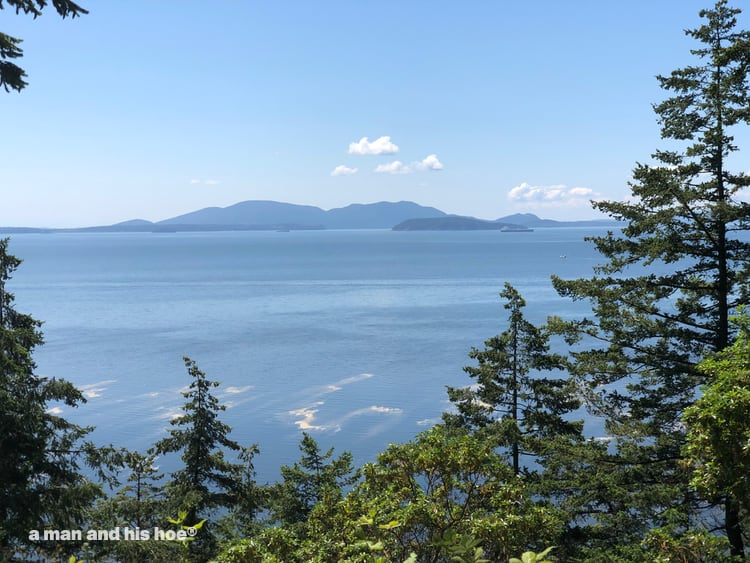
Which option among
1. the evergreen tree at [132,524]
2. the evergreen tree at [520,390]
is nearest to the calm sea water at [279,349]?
the evergreen tree at [520,390]

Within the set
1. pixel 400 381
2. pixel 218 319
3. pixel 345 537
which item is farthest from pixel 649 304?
pixel 218 319

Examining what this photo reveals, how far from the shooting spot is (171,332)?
87562mm

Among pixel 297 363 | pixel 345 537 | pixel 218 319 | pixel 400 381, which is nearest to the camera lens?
pixel 345 537

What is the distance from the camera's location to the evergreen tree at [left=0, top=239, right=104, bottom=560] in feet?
44.5

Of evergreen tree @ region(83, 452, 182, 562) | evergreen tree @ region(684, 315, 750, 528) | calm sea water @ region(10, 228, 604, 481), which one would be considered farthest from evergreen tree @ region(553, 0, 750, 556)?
calm sea water @ region(10, 228, 604, 481)

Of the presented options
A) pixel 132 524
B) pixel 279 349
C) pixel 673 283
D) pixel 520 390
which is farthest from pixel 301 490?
pixel 279 349

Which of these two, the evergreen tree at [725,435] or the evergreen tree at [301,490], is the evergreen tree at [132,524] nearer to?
the evergreen tree at [301,490]

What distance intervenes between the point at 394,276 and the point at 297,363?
10367 centimetres

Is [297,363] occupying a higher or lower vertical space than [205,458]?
lower

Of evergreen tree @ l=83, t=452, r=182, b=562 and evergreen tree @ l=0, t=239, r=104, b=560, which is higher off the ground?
evergreen tree @ l=0, t=239, r=104, b=560

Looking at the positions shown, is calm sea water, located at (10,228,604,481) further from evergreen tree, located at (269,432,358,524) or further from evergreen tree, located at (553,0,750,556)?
evergreen tree, located at (553,0,750,556)

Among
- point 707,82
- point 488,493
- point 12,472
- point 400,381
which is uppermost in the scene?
point 707,82

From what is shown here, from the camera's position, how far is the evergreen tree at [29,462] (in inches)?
534

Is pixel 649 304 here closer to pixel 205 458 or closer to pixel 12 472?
pixel 205 458
